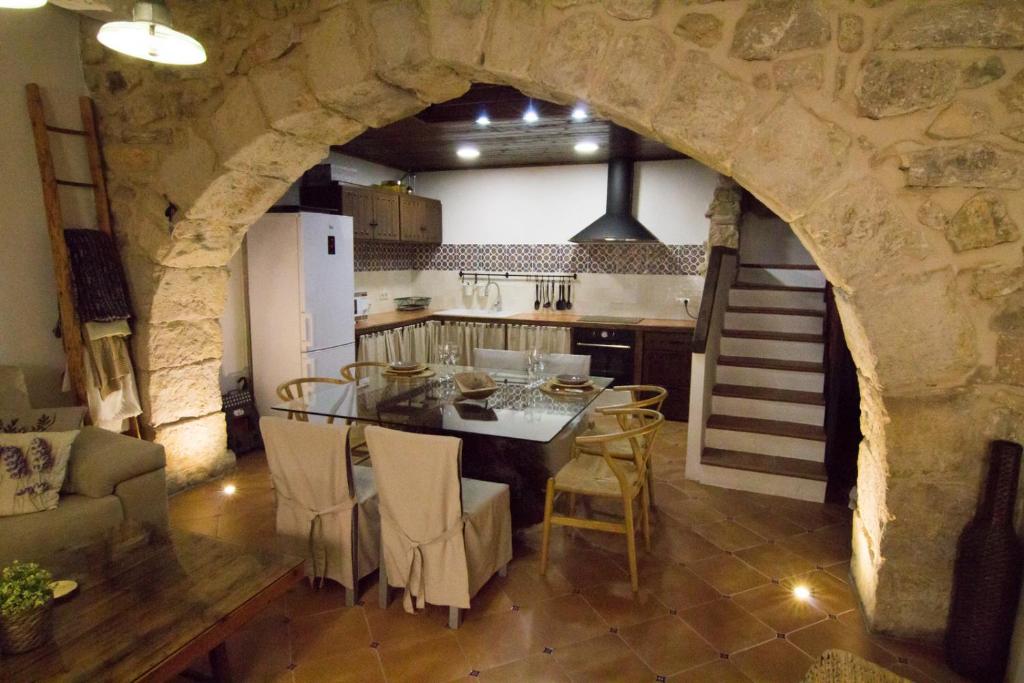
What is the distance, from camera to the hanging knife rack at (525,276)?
250 inches

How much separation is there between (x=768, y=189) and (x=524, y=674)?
1.97m

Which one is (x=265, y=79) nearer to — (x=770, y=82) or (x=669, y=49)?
(x=669, y=49)

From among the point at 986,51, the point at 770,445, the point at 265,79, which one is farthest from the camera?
the point at 770,445

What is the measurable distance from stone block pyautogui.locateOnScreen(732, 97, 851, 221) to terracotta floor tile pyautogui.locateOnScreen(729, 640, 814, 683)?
5.43ft

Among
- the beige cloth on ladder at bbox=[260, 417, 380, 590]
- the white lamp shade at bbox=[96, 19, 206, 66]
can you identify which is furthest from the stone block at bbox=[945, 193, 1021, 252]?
the white lamp shade at bbox=[96, 19, 206, 66]

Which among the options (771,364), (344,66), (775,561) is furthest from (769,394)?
(344,66)

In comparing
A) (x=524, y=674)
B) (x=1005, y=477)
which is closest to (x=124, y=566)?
(x=524, y=674)

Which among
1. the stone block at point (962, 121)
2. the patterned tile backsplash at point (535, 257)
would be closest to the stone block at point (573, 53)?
the stone block at point (962, 121)

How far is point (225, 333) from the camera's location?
4312 millimetres

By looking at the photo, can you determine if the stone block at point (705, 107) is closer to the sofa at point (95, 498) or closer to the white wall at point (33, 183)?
the sofa at point (95, 498)

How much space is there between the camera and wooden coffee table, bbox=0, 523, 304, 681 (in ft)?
4.89

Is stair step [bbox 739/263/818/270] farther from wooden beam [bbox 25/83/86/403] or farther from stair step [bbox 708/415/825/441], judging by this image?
wooden beam [bbox 25/83/86/403]

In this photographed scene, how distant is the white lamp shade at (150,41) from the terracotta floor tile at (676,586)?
9.31 ft

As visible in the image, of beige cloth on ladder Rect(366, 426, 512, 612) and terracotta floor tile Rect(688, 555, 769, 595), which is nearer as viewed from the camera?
beige cloth on ladder Rect(366, 426, 512, 612)
